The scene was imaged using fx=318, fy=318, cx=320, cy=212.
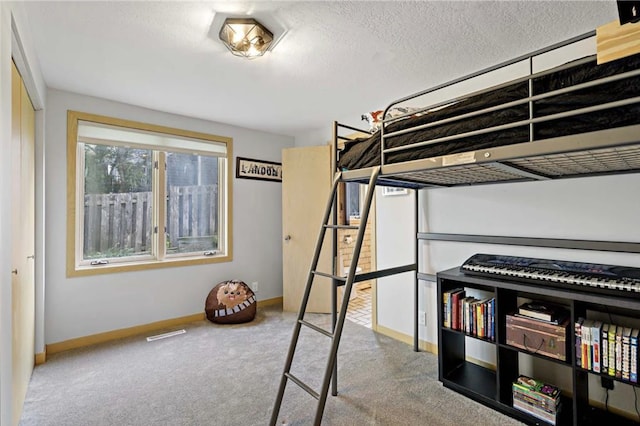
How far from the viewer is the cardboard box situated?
1.69m

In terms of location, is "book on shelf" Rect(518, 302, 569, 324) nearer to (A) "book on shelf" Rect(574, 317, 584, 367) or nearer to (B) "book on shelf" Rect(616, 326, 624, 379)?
(A) "book on shelf" Rect(574, 317, 584, 367)

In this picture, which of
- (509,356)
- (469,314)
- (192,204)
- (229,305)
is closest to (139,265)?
(192,204)

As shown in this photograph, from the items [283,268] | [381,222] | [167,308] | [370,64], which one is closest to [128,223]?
[167,308]

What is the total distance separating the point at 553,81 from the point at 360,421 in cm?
189

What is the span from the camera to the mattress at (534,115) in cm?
101

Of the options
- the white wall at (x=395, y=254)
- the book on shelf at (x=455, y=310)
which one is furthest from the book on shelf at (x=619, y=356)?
the white wall at (x=395, y=254)

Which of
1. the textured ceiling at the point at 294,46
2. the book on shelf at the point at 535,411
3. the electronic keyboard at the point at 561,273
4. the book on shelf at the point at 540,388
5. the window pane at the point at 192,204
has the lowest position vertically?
the book on shelf at the point at 535,411

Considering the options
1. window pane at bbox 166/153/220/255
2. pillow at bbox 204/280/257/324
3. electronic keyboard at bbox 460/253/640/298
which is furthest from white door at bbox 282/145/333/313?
electronic keyboard at bbox 460/253/640/298

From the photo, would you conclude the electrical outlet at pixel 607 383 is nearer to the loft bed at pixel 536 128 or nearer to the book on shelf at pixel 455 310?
the book on shelf at pixel 455 310

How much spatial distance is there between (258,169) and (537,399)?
3.45 m

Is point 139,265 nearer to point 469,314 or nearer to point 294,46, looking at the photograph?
point 294,46

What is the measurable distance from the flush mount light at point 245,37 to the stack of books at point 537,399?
2.54 metres

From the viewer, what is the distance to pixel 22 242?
2041 mm

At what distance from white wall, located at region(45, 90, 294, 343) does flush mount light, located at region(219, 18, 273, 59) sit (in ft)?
5.84
